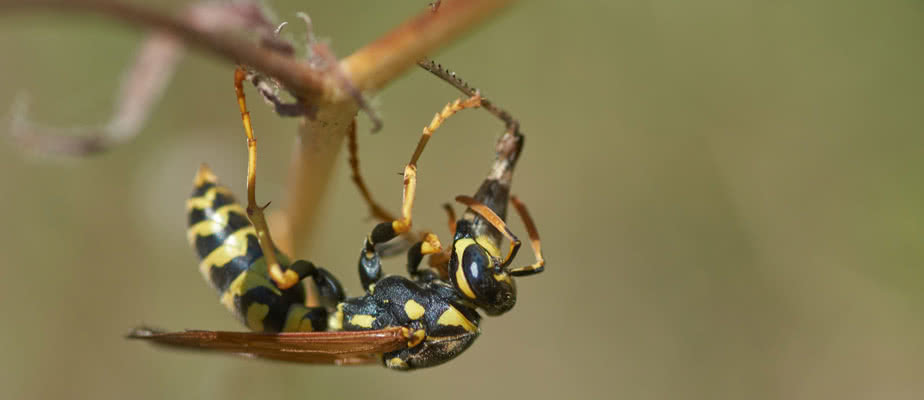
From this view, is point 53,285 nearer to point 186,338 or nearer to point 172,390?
point 172,390

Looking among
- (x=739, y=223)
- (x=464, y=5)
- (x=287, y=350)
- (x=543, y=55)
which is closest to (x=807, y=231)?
(x=739, y=223)

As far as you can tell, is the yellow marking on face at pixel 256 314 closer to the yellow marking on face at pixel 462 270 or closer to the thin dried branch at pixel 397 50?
the yellow marking on face at pixel 462 270

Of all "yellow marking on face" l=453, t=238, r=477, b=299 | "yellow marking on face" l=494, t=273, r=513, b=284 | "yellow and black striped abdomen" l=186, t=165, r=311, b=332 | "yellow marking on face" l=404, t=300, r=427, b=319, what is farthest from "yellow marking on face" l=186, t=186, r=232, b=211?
"yellow marking on face" l=494, t=273, r=513, b=284

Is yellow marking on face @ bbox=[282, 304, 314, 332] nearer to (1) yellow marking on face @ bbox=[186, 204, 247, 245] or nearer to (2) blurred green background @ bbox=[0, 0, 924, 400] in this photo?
(1) yellow marking on face @ bbox=[186, 204, 247, 245]

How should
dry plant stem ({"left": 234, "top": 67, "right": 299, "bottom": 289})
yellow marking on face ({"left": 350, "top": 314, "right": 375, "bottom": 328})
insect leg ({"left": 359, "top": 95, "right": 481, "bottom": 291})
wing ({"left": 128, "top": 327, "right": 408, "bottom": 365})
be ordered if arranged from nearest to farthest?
dry plant stem ({"left": 234, "top": 67, "right": 299, "bottom": 289})
insect leg ({"left": 359, "top": 95, "right": 481, "bottom": 291})
wing ({"left": 128, "top": 327, "right": 408, "bottom": 365})
yellow marking on face ({"left": 350, "top": 314, "right": 375, "bottom": 328})

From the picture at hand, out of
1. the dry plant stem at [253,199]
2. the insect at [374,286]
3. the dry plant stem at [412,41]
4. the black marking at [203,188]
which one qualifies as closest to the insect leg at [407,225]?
the insect at [374,286]

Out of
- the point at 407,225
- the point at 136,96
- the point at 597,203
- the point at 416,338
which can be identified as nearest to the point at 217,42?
the point at 136,96
